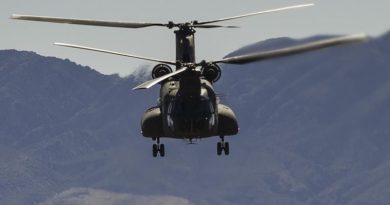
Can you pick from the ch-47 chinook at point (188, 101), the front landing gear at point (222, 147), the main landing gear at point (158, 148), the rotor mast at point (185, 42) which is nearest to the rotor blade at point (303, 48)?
the ch-47 chinook at point (188, 101)

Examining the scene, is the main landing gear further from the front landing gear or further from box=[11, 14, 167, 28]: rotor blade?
box=[11, 14, 167, 28]: rotor blade

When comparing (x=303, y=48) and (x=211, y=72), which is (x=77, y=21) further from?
(x=303, y=48)

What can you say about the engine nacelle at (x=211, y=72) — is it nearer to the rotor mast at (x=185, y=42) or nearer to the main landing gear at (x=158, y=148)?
the rotor mast at (x=185, y=42)

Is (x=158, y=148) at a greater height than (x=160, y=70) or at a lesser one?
lesser

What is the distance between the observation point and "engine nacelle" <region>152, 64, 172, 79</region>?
2808 inches

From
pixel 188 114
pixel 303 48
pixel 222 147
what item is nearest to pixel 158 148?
pixel 222 147

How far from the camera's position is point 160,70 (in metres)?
71.7

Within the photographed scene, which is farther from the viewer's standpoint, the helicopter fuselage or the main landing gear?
the main landing gear

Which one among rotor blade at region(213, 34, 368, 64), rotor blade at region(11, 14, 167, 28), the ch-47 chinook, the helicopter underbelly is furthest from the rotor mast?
rotor blade at region(213, 34, 368, 64)

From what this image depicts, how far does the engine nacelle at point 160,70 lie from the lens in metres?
71.3

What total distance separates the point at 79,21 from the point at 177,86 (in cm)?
741

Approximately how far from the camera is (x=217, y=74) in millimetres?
68562

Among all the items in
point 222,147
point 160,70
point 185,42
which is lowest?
point 222,147

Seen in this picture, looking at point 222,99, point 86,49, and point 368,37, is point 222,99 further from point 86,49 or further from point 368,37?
point 368,37
